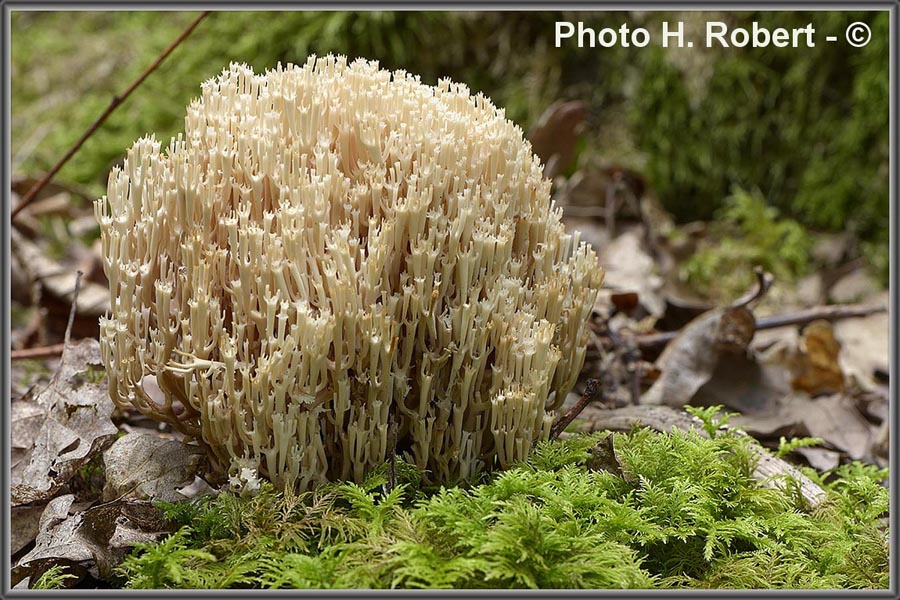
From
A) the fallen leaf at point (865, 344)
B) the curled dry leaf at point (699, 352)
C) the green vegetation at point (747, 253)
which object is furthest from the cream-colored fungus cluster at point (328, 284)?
the green vegetation at point (747, 253)

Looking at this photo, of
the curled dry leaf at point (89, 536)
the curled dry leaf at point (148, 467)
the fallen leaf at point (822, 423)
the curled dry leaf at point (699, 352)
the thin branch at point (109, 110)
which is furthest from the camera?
the curled dry leaf at point (699, 352)

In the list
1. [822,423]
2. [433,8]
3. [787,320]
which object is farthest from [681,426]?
[433,8]

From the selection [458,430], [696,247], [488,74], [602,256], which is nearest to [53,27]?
[488,74]

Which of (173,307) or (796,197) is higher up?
(796,197)

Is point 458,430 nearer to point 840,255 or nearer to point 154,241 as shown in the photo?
point 154,241

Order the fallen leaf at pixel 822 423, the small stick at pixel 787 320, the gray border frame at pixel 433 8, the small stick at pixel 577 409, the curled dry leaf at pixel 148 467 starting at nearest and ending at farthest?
the gray border frame at pixel 433 8
the curled dry leaf at pixel 148 467
the small stick at pixel 577 409
the fallen leaf at pixel 822 423
the small stick at pixel 787 320

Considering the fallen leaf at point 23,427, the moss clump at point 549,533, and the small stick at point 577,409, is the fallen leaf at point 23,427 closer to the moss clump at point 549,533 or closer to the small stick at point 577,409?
the moss clump at point 549,533

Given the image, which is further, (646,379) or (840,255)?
(840,255)
